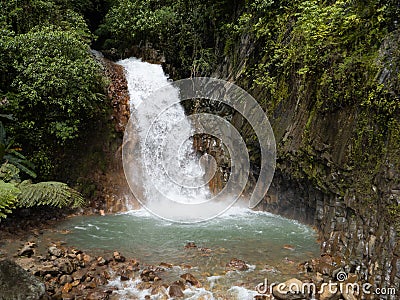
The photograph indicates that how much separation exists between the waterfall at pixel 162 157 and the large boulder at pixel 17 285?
4.36 metres

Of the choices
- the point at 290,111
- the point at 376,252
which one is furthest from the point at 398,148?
the point at 290,111

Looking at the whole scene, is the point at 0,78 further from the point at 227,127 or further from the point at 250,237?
the point at 250,237

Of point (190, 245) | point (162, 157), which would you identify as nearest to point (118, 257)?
point (190, 245)

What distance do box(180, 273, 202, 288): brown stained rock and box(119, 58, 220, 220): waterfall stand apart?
3.46m

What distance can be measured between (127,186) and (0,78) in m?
3.86

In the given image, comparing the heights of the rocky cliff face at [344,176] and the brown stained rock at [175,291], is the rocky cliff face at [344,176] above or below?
above

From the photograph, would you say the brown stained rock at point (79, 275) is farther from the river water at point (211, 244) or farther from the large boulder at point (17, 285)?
the large boulder at point (17, 285)

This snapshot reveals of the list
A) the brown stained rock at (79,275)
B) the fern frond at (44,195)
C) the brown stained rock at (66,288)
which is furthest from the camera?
the fern frond at (44,195)

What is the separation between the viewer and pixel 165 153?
31.9 feet

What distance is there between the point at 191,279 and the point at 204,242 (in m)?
1.65

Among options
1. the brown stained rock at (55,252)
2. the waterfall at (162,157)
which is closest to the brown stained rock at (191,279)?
the brown stained rock at (55,252)

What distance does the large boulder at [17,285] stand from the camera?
12.8ft

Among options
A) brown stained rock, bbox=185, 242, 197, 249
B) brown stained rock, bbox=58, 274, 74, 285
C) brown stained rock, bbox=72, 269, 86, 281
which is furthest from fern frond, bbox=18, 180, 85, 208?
brown stained rock, bbox=185, 242, 197, 249

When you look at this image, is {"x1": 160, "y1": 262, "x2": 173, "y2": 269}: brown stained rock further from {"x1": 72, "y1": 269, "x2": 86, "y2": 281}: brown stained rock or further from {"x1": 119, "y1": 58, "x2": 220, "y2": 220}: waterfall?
{"x1": 119, "y1": 58, "x2": 220, "y2": 220}: waterfall
